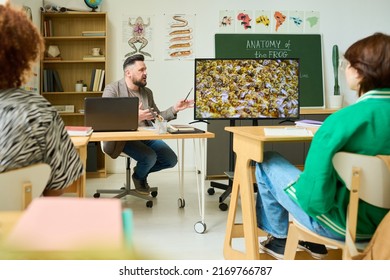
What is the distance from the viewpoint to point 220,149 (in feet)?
14.1

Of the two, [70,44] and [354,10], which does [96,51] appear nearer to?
[70,44]

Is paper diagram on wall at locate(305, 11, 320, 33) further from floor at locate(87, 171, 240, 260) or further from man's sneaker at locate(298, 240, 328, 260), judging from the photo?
man's sneaker at locate(298, 240, 328, 260)

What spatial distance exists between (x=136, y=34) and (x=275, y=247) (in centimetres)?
321

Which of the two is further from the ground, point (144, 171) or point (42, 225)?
point (42, 225)

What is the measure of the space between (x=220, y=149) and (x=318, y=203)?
118 inches

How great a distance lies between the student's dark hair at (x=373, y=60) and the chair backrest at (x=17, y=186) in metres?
1.00

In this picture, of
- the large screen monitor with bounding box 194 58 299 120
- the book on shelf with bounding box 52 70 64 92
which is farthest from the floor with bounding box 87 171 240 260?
the book on shelf with bounding box 52 70 64 92

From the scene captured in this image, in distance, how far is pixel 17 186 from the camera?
3.12ft

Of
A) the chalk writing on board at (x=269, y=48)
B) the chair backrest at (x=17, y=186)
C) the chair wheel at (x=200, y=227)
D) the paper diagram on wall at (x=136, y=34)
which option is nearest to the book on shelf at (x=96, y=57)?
the paper diagram on wall at (x=136, y=34)

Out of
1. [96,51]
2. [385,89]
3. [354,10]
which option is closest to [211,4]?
[96,51]

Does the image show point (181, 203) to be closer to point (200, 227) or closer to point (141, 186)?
point (141, 186)

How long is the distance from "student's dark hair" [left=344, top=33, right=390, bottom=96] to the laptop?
1.48m

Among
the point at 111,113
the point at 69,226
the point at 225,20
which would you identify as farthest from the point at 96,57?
the point at 69,226

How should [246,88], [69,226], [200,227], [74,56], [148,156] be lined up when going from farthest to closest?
[74,56]
[148,156]
[246,88]
[200,227]
[69,226]
